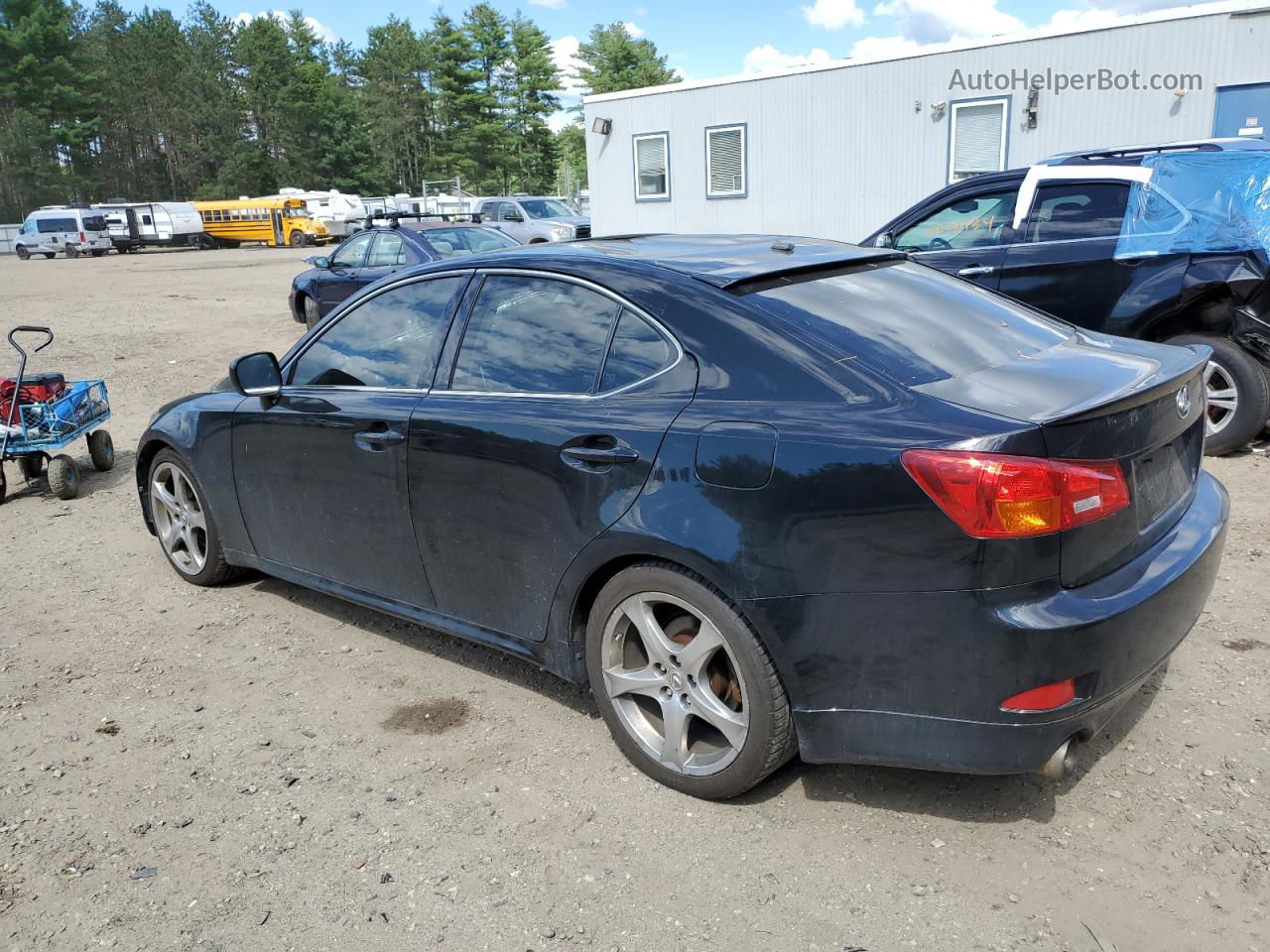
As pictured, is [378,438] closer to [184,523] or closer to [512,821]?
[512,821]

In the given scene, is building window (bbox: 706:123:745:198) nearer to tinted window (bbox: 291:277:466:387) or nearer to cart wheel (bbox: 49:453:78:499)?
cart wheel (bbox: 49:453:78:499)

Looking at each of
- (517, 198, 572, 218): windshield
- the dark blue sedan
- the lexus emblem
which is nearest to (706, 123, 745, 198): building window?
the dark blue sedan

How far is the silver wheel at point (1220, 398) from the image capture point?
6496 millimetres

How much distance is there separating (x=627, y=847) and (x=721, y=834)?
28 centimetres

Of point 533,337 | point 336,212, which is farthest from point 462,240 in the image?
point 336,212

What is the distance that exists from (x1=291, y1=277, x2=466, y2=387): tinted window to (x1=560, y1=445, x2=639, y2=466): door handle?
87 cm

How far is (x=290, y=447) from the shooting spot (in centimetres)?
422

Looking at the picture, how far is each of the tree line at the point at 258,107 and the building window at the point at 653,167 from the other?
5307 centimetres

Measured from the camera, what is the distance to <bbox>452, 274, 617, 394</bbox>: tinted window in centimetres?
333

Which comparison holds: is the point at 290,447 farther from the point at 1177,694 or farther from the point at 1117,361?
the point at 1177,694

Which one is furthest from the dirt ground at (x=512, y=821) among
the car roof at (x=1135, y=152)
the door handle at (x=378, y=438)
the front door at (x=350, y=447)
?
the car roof at (x=1135, y=152)

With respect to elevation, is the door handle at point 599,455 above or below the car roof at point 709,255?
below

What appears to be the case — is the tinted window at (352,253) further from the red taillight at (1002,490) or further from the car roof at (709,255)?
the red taillight at (1002,490)

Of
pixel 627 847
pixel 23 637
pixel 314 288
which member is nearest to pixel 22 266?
pixel 314 288
